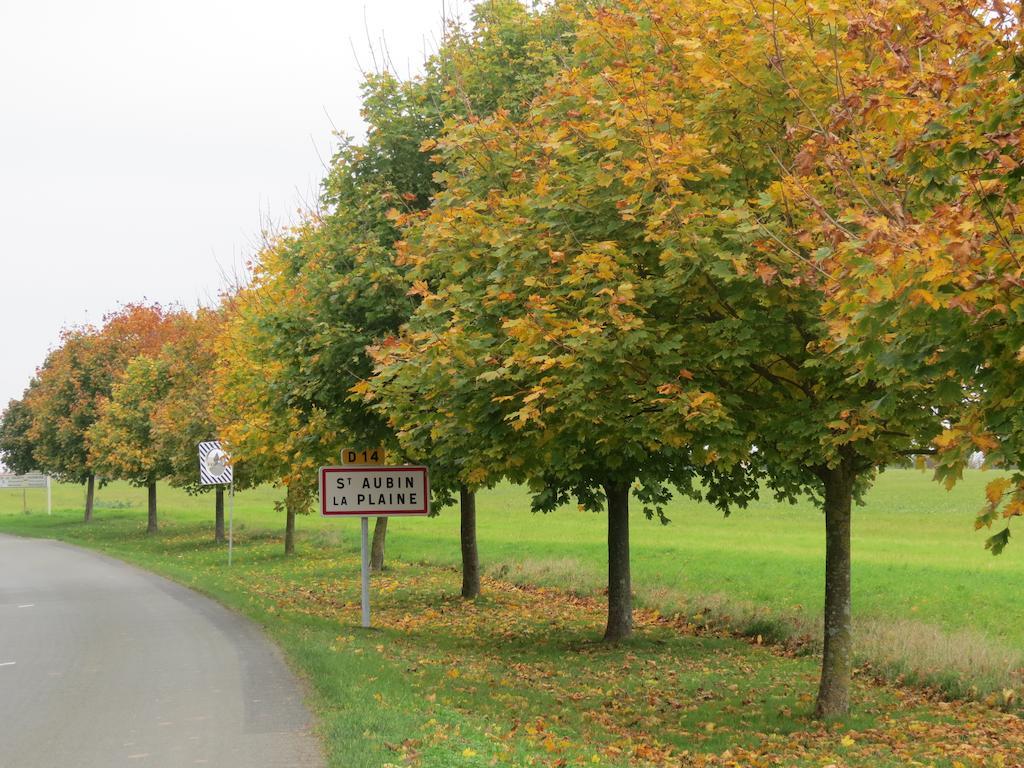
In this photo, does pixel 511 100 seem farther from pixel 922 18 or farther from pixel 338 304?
pixel 922 18

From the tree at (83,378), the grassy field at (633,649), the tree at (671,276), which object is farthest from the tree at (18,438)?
the tree at (671,276)

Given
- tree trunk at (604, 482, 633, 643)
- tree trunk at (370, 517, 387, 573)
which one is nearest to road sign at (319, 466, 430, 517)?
tree trunk at (604, 482, 633, 643)

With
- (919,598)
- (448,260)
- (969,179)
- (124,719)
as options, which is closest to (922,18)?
(969,179)

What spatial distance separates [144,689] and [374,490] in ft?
18.4

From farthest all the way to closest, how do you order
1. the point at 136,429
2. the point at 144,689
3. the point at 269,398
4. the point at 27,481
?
the point at 27,481
the point at 136,429
the point at 269,398
the point at 144,689

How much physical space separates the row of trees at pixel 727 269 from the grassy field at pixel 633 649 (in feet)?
5.32

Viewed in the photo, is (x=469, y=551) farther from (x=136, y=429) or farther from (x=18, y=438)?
(x=18, y=438)

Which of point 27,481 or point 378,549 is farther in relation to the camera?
point 27,481

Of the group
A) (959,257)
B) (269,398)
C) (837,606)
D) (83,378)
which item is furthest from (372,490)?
(83,378)

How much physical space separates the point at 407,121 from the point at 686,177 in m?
8.47

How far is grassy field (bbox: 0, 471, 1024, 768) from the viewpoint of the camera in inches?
380

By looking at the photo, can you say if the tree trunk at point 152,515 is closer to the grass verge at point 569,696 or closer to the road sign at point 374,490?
the grass verge at point 569,696

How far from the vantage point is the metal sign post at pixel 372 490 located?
1591 centimetres

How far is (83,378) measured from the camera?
5472 centimetres
